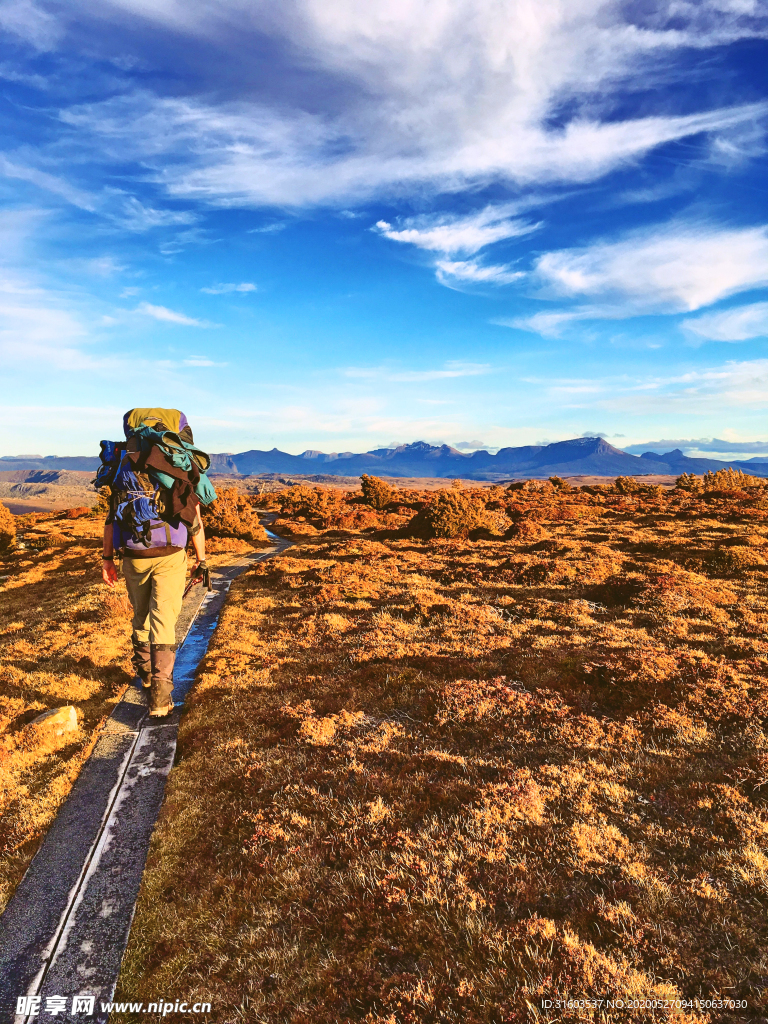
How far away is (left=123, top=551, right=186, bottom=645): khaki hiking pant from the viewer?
7.13 metres

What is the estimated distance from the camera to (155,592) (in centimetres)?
719

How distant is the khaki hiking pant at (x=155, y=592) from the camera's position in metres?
7.13

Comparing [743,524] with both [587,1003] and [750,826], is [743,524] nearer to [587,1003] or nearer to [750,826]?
[750,826]

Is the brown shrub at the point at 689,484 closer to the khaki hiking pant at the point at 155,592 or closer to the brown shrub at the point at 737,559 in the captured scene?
the brown shrub at the point at 737,559

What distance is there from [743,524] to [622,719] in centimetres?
2412

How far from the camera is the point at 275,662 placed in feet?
32.5

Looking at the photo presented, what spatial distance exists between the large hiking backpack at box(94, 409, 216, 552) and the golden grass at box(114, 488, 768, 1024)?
3.19 meters

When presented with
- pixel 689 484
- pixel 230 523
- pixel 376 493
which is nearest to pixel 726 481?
pixel 689 484

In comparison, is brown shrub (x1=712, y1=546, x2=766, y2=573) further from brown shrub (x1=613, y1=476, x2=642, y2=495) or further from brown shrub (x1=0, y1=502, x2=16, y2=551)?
brown shrub (x1=0, y1=502, x2=16, y2=551)

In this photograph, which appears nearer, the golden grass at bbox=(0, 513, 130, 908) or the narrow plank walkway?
the narrow plank walkway

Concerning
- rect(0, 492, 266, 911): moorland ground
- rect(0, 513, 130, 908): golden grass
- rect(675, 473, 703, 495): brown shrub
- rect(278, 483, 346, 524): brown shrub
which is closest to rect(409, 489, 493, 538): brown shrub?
rect(278, 483, 346, 524): brown shrub

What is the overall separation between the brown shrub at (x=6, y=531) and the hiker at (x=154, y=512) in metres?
30.3

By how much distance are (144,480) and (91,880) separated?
4.77m

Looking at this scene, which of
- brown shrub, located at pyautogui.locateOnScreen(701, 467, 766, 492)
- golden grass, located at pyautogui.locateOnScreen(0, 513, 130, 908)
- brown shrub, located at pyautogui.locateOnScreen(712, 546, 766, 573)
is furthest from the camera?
brown shrub, located at pyautogui.locateOnScreen(701, 467, 766, 492)
